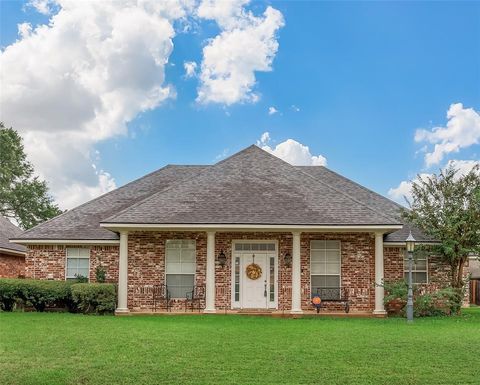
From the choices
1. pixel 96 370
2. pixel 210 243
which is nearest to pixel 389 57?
pixel 210 243

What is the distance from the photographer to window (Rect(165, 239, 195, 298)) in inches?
818

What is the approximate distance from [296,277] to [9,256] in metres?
16.3

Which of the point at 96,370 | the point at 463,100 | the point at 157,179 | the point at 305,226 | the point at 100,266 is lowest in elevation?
the point at 96,370

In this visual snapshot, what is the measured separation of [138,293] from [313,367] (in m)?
11.6

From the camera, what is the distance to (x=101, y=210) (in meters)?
24.3

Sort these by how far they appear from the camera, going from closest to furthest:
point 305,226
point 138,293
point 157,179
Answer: point 305,226
point 138,293
point 157,179

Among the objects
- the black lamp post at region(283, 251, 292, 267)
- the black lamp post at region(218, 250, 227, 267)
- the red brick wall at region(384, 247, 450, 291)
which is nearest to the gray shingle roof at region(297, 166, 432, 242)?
the red brick wall at region(384, 247, 450, 291)

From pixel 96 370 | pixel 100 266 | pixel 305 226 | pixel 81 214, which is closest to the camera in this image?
pixel 96 370

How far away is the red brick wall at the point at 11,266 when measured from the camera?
2895 cm

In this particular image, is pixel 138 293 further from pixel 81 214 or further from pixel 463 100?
pixel 463 100

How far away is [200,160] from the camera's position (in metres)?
30.3

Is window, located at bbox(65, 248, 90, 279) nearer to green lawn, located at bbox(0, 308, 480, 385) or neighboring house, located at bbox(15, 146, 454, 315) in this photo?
neighboring house, located at bbox(15, 146, 454, 315)

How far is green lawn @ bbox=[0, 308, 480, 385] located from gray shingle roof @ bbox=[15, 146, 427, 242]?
4662 millimetres

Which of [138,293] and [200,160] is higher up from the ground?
[200,160]
